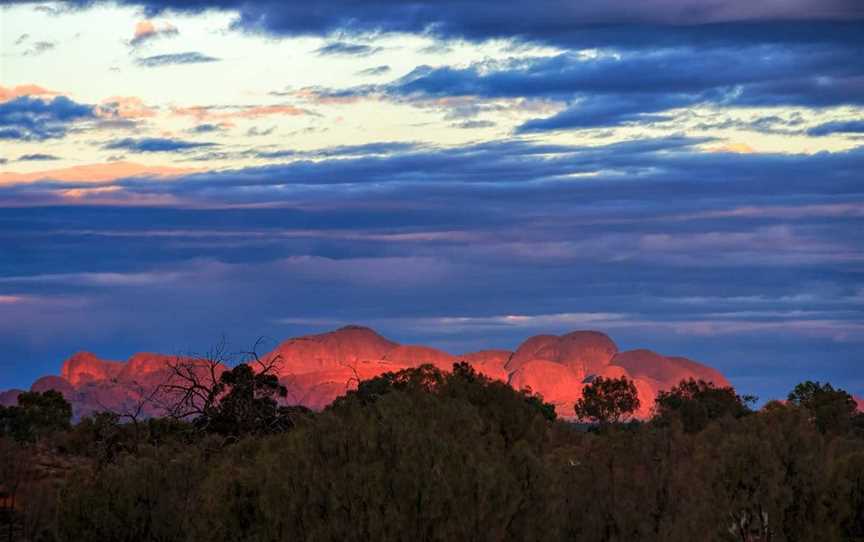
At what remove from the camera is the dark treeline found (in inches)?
850

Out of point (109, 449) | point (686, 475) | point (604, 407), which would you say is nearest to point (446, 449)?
point (686, 475)

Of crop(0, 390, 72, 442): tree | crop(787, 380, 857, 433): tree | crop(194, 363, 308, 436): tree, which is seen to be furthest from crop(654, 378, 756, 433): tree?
crop(0, 390, 72, 442): tree

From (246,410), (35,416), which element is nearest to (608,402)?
(35,416)

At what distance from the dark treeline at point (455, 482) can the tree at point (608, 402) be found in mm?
96203

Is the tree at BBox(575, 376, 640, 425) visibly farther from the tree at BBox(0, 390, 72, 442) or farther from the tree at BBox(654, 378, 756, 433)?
the tree at BBox(0, 390, 72, 442)

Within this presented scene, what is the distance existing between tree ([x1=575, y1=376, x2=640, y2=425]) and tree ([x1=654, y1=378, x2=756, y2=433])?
7588 millimetres

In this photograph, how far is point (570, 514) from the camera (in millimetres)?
26844

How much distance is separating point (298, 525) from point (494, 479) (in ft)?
14.3

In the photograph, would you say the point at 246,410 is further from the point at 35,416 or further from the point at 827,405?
the point at 827,405

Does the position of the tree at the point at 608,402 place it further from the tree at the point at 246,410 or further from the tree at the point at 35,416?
the tree at the point at 246,410

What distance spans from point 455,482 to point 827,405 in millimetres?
81299

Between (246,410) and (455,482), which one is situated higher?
(246,410)

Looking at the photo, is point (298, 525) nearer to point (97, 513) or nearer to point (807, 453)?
point (97, 513)

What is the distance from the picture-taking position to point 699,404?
110 metres
